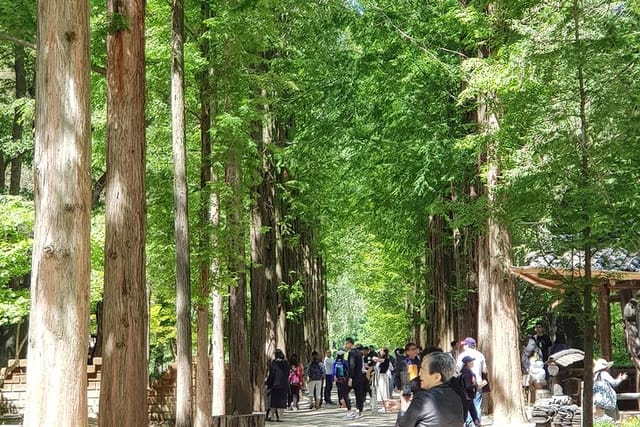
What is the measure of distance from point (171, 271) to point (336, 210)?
15.2 m

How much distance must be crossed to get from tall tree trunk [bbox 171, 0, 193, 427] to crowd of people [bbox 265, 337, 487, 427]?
11.2 feet

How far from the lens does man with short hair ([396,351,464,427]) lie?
275 inches

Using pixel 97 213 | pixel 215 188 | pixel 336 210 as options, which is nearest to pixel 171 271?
pixel 215 188

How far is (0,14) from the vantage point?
1491 centimetres

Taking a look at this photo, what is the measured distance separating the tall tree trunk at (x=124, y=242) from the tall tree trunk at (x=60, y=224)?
423 centimetres

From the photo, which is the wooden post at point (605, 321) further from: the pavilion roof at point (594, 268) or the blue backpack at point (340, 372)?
the blue backpack at point (340, 372)

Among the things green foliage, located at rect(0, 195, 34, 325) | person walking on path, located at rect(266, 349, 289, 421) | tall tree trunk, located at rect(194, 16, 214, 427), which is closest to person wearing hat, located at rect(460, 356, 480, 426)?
tall tree trunk, located at rect(194, 16, 214, 427)

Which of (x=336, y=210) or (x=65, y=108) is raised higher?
(x=336, y=210)

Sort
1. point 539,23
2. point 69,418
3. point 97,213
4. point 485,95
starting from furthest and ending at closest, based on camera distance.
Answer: point 97,213
point 485,95
point 539,23
point 69,418

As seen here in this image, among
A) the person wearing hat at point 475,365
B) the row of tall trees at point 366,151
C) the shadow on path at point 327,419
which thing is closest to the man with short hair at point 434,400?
the row of tall trees at point 366,151

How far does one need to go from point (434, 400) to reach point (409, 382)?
2628 millimetres

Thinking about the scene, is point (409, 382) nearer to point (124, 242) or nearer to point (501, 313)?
point (124, 242)

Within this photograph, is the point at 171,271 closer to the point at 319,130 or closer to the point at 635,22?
the point at 319,130

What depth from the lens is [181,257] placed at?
17.2 meters
